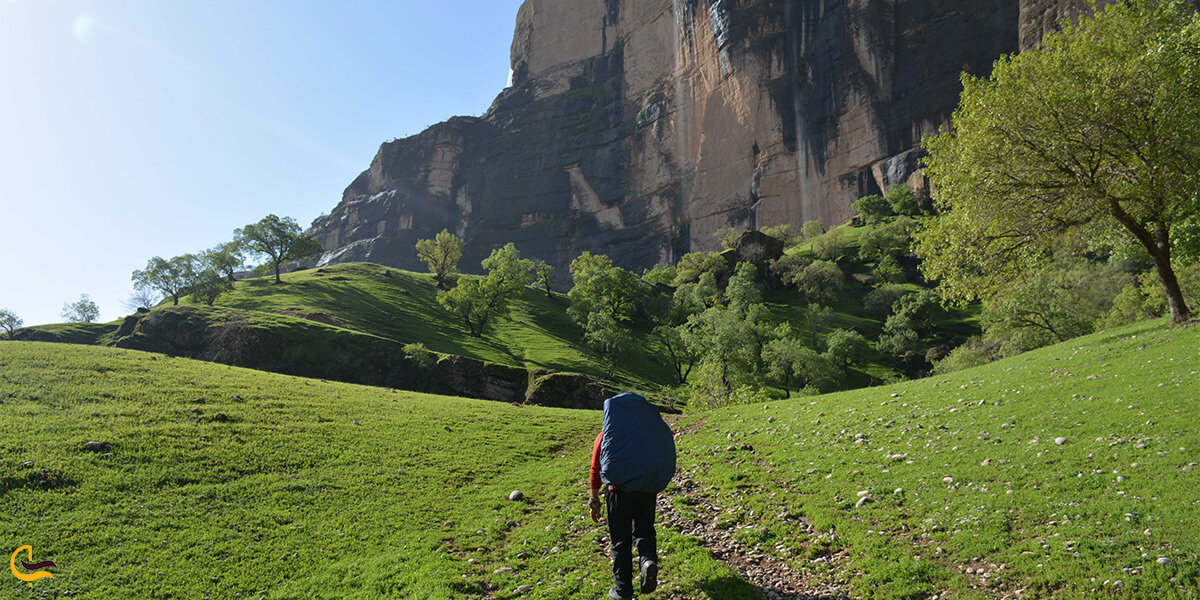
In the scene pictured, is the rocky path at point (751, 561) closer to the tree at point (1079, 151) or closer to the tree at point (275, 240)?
the tree at point (1079, 151)

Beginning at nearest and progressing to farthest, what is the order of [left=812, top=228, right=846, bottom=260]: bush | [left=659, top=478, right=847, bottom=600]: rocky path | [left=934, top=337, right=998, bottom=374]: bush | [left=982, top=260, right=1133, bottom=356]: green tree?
[left=659, top=478, right=847, bottom=600]: rocky path, [left=982, top=260, right=1133, bottom=356]: green tree, [left=934, top=337, right=998, bottom=374]: bush, [left=812, top=228, right=846, bottom=260]: bush

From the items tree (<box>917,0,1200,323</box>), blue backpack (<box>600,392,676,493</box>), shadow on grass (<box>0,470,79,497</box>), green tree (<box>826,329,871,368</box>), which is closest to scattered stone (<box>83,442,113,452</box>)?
shadow on grass (<box>0,470,79,497</box>)

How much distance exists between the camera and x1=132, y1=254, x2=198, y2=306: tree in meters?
83.8

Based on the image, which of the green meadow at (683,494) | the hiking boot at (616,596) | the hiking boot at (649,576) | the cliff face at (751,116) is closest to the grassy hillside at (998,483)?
the green meadow at (683,494)

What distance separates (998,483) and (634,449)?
7.72 metres

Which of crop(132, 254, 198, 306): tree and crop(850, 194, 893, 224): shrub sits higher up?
crop(850, 194, 893, 224): shrub

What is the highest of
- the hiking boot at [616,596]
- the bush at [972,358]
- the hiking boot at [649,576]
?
the bush at [972,358]

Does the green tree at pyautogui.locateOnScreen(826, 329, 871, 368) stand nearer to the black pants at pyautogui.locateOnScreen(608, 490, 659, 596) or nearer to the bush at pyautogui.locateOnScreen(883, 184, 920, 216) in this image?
the bush at pyautogui.locateOnScreen(883, 184, 920, 216)

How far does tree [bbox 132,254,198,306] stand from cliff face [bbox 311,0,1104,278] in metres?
114

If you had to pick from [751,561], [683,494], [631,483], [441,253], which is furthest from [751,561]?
[441,253]

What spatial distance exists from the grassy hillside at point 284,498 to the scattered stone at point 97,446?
0.25 feet

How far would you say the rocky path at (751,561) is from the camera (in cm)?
805

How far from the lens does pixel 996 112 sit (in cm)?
2086

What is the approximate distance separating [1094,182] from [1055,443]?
1450 centimetres
